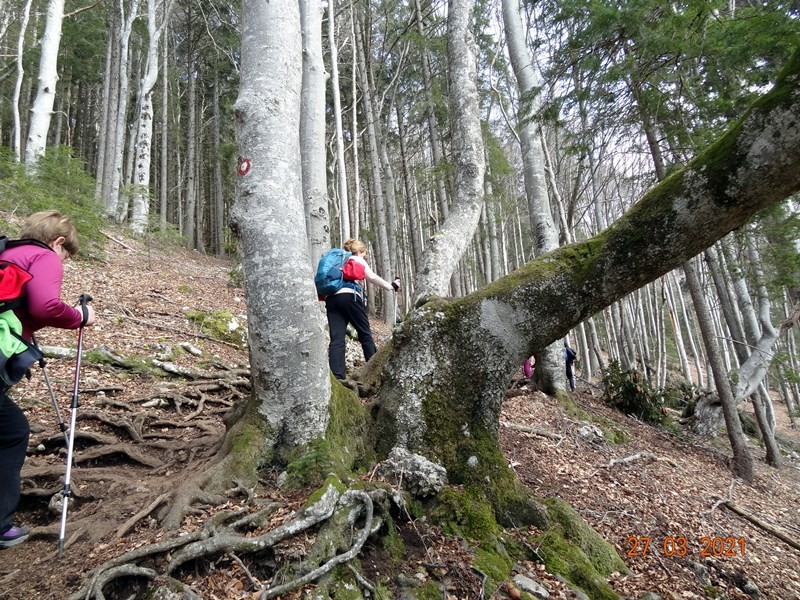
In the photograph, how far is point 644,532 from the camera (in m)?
3.00

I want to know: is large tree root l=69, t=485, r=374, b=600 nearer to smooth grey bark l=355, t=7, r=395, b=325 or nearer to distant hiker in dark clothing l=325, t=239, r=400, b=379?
distant hiker in dark clothing l=325, t=239, r=400, b=379

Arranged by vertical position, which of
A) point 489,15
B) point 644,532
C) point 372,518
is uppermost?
point 489,15

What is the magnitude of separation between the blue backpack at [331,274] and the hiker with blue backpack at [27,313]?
7.06 feet

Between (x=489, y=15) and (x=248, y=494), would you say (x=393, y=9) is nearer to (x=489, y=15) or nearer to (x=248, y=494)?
(x=489, y=15)

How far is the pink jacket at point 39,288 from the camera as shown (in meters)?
2.26

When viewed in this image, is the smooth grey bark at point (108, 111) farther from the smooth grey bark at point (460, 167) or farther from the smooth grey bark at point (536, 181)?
the smooth grey bark at point (460, 167)

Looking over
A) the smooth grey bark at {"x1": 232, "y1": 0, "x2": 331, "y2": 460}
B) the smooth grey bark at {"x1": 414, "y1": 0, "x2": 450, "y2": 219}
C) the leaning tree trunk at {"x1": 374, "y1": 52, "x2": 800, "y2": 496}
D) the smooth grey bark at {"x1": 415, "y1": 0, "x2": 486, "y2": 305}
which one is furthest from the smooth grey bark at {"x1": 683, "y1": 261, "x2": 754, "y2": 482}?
the smooth grey bark at {"x1": 414, "y1": 0, "x2": 450, "y2": 219}

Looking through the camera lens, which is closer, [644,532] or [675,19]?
[644,532]

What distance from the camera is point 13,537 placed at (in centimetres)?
226

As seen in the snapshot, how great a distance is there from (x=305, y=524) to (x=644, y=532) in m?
2.60

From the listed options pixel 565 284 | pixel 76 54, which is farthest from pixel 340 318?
pixel 76 54

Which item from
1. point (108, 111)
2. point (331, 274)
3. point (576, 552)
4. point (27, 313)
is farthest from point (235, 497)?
point (108, 111)

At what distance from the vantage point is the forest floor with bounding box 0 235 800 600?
207 cm
